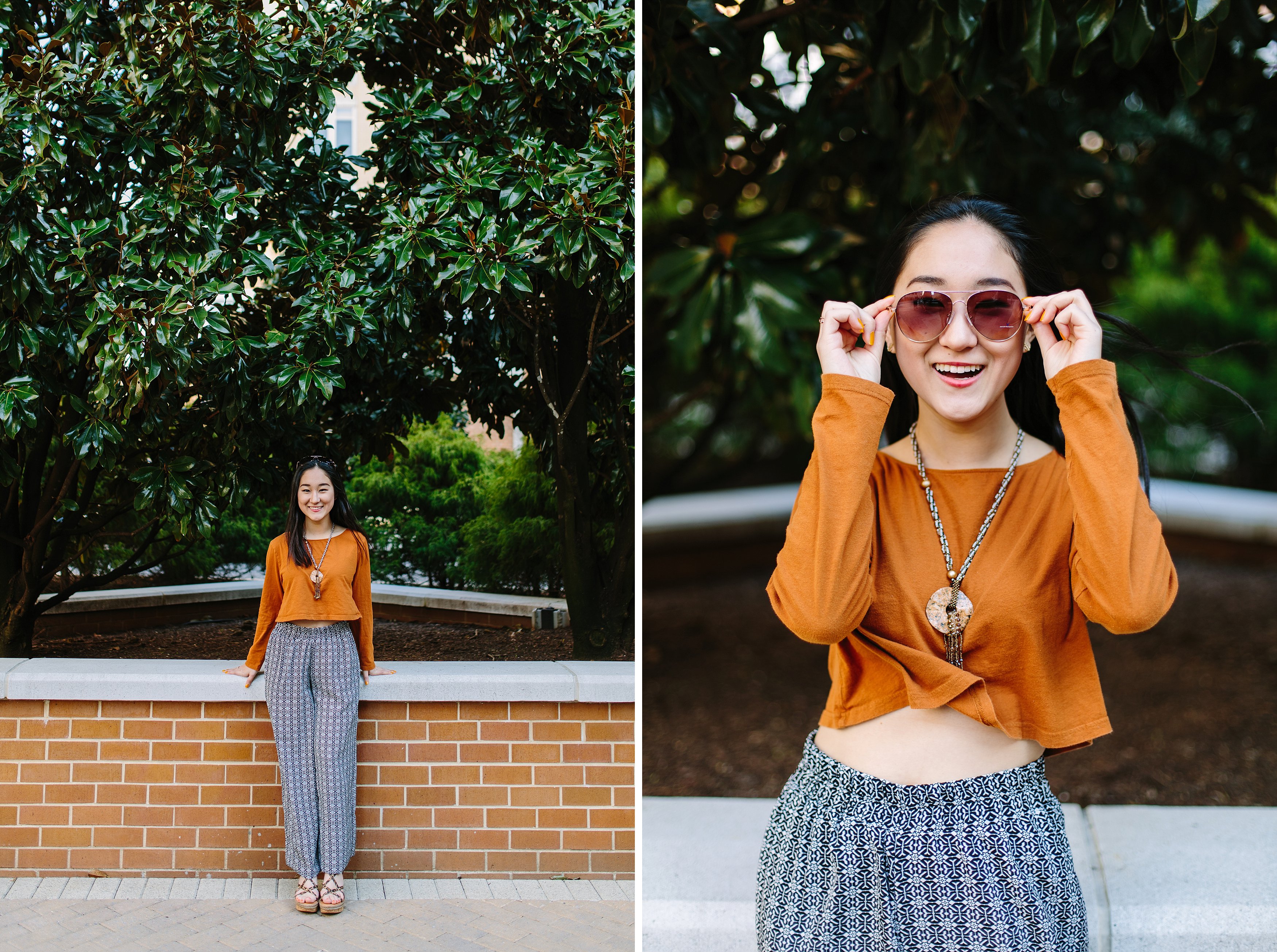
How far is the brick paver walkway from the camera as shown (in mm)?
2666

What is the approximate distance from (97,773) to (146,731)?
167 millimetres

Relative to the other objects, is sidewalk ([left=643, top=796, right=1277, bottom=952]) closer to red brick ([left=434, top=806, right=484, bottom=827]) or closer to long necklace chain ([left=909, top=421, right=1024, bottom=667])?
red brick ([left=434, top=806, right=484, bottom=827])

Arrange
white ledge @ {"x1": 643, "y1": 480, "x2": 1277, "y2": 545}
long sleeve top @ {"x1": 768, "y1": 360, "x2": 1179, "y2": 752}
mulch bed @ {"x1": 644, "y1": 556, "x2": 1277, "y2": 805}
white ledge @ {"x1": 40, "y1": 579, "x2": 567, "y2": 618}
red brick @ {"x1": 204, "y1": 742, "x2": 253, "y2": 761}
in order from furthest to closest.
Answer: white ledge @ {"x1": 643, "y1": 480, "x2": 1277, "y2": 545} → mulch bed @ {"x1": 644, "y1": 556, "x2": 1277, "y2": 805} → red brick @ {"x1": 204, "y1": 742, "x2": 253, "y2": 761} → white ledge @ {"x1": 40, "y1": 579, "x2": 567, "y2": 618} → long sleeve top @ {"x1": 768, "y1": 360, "x2": 1179, "y2": 752}

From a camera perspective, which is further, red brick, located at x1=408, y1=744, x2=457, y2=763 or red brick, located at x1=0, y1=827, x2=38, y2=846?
red brick, located at x1=408, y1=744, x2=457, y2=763

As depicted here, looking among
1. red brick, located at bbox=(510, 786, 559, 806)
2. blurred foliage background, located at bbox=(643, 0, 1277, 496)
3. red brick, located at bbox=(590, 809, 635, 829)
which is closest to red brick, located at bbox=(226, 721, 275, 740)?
red brick, located at bbox=(510, 786, 559, 806)

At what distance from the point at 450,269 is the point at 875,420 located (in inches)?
54.6

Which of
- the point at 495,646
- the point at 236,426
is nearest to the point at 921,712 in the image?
the point at 495,646

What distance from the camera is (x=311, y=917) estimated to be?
111 inches

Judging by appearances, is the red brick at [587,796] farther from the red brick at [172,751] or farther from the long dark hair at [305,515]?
the red brick at [172,751]

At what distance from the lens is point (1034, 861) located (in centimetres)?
166

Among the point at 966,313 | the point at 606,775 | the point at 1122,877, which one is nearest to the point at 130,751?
the point at 606,775

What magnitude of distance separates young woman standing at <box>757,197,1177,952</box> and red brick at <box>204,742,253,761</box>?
1.70 metres

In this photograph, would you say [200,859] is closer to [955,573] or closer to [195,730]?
[195,730]

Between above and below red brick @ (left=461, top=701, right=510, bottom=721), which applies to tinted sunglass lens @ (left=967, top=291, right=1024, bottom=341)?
above
